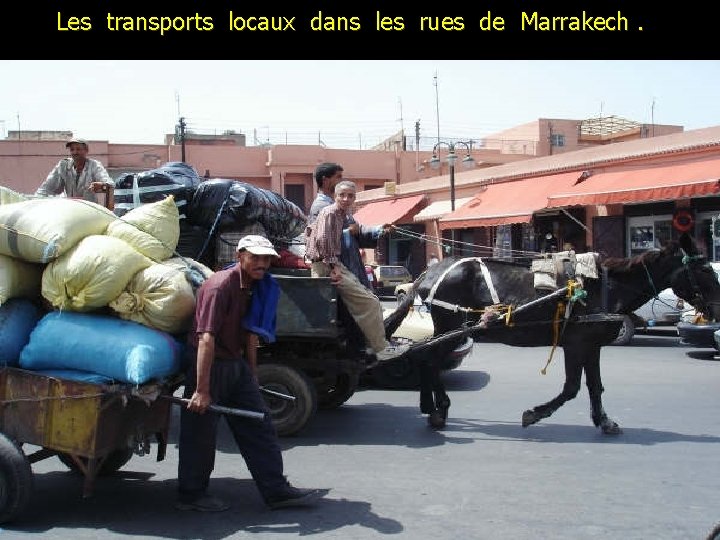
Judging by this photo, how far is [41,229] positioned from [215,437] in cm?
164

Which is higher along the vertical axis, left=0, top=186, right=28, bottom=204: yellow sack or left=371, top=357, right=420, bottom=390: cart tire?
left=0, top=186, right=28, bottom=204: yellow sack

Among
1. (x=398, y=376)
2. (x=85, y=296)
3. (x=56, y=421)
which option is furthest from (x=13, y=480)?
(x=398, y=376)

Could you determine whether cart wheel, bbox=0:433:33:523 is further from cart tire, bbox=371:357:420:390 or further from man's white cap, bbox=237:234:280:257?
cart tire, bbox=371:357:420:390

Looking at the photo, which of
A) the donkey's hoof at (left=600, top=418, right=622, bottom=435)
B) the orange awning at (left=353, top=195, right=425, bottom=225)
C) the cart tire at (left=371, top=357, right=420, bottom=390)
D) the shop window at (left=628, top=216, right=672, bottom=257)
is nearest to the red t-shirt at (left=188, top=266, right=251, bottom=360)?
the donkey's hoof at (left=600, top=418, right=622, bottom=435)

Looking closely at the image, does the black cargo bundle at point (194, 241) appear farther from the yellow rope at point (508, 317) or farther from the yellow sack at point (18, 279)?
the yellow rope at point (508, 317)

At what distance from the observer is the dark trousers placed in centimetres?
468

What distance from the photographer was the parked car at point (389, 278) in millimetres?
27422

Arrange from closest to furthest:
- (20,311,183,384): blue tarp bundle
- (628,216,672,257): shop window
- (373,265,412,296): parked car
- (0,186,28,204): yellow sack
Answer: (20,311,183,384): blue tarp bundle < (0,186,28,204): yellow sack < (628,216,672,257): shop window < (373,265,412,296): parked car

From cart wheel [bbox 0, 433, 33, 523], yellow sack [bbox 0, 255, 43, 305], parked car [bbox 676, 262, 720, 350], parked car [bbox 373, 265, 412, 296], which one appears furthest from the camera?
parked car [bbox 373, 265, 412, 296]

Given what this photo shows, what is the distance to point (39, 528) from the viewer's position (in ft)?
14.8

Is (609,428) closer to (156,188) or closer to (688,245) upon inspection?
(688,245)

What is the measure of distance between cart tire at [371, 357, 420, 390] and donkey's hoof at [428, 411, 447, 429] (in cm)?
222

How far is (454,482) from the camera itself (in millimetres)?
5559

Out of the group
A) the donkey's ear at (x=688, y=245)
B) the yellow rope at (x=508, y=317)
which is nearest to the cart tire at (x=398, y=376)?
the yellow rope at (x=508, y=317)
